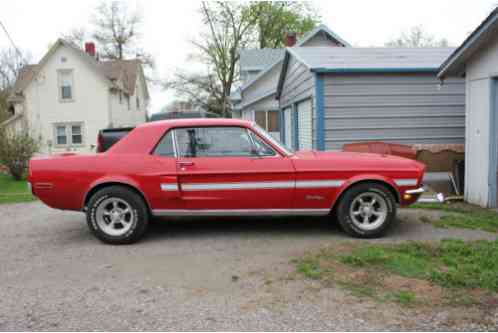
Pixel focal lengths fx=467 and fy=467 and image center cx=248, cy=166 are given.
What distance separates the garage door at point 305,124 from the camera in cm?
1151

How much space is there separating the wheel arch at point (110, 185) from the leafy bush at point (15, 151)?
11459 millimetres

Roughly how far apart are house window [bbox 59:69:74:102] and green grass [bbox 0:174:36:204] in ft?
37.0

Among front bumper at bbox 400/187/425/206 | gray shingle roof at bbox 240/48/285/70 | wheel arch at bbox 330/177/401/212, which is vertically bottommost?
front bumper at bbox 400/187/425/206

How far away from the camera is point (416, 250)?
5.29 metres

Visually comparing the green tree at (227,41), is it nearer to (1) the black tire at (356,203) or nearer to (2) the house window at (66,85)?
(2) the house window at (66,85)

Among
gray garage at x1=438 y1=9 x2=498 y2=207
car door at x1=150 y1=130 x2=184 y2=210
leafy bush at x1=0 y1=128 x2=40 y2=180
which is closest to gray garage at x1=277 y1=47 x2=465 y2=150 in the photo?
gray garage at x1=438 y1=9 x2=498 y2=207

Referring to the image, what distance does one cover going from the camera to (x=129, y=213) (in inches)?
233

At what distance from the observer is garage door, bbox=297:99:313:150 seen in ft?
37.8

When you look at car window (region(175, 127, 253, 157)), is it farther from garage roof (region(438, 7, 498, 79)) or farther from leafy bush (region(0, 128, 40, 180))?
leafy bush (region(0, 128, 40, 180))

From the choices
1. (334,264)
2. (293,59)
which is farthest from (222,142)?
(293,59)

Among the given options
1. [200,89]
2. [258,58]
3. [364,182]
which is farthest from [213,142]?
[200,89]

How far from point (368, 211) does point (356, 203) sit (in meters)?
0.18

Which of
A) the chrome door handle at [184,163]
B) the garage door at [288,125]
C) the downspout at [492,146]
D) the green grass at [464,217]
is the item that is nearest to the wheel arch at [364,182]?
the green grass at [464,217]

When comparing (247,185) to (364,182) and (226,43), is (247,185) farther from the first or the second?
(226,43)
